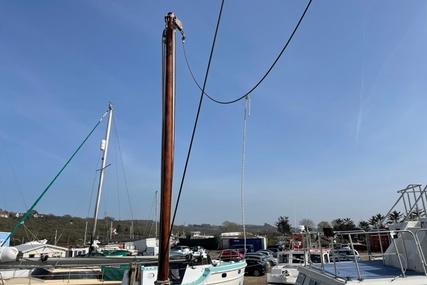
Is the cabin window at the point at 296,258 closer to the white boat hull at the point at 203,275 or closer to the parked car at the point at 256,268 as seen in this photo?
the white boat hull at the point at 203,275

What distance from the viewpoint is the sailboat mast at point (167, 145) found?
614cm

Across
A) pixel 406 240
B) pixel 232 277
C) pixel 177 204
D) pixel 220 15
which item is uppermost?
pixel 220 15

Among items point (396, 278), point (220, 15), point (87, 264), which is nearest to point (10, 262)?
point (87, 264)

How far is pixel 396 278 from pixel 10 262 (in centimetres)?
1141

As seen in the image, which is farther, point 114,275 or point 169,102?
point 114,275

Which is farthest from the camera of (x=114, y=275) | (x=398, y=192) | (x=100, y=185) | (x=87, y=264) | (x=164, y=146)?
(x=100, y=185)

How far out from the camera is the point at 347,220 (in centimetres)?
7650

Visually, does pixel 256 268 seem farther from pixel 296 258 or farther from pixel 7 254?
pixel 7 254

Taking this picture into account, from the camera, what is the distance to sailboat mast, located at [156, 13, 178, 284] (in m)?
6.14

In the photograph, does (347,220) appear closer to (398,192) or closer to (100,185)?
(100,185)

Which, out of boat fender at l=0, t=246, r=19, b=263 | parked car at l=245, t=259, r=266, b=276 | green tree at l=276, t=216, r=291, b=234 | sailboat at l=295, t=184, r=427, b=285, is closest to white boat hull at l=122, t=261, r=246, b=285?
boat fender at l=0, t=246, r=19, b=263

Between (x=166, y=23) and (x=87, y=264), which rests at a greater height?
(x=166, y=23)

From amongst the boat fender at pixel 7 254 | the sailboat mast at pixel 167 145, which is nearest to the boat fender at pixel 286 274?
the boat fender at pixel 7 254

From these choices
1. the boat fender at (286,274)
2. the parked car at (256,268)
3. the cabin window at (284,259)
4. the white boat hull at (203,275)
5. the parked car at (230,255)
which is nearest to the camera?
→ the white boat hull at (203,275)
